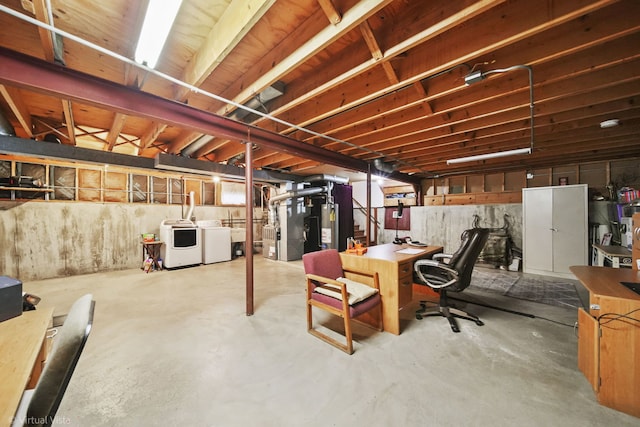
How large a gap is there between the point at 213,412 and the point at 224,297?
2310mm

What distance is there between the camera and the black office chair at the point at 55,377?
61cm

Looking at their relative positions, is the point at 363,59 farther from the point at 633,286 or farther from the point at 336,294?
the point at 633,286

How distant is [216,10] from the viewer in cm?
164

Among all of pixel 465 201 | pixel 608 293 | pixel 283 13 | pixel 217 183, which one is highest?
pixel 283 13

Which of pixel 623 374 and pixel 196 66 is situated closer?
pixel 623 374

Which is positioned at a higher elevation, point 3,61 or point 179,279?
point 3,61

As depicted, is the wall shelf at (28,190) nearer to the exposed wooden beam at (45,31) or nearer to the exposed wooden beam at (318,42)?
the exposed wooden beam at (45,31)

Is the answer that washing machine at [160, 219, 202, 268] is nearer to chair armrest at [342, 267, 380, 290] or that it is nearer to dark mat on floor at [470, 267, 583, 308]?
chair armrest at [342, 267, 380, 290]

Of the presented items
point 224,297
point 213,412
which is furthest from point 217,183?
point 213,412

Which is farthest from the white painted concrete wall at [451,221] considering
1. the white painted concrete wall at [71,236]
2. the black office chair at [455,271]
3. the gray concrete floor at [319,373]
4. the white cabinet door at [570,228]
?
the white painted concrete wall at [71,236]

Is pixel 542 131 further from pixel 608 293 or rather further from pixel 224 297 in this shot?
pixel 224 297

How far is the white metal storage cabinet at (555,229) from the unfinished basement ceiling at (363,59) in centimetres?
151

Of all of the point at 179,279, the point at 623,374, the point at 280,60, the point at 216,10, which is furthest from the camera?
the point at 179,279

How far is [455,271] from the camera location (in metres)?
2.45
